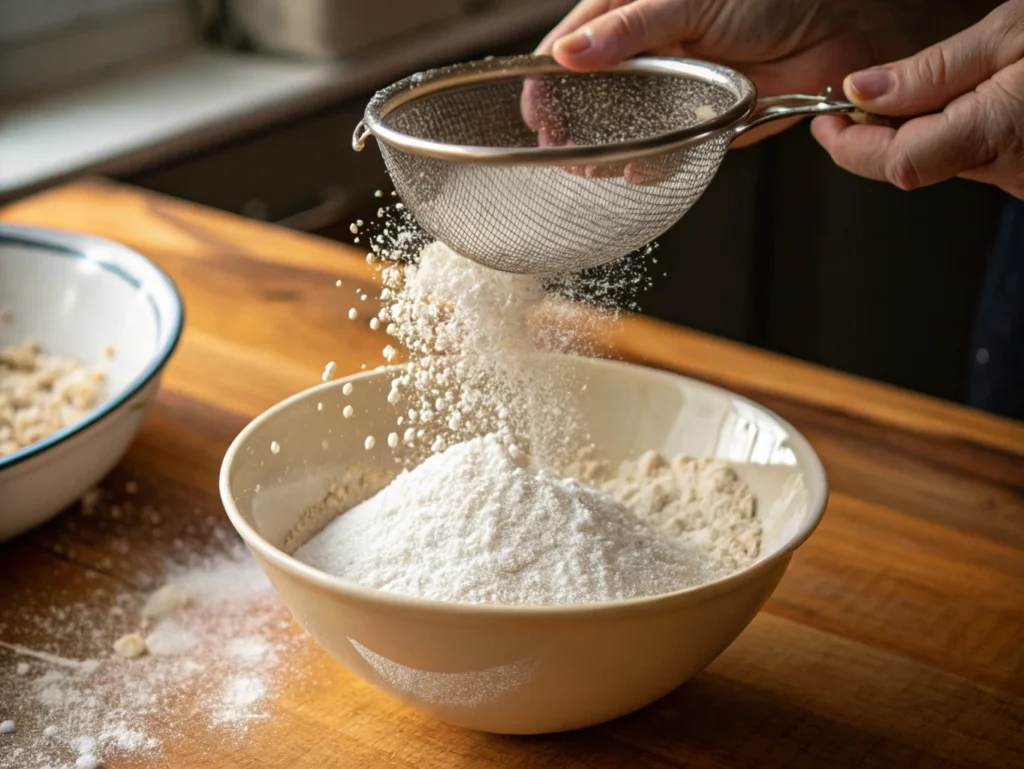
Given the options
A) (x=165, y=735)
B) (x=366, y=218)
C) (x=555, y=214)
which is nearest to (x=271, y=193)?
(x=366, y=218)

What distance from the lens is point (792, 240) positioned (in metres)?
2.40

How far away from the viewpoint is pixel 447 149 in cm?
71

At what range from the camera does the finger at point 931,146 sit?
2.71ft

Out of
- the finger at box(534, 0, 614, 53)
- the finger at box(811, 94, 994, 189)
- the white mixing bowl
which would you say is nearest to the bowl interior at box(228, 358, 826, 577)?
the white mixing bowl

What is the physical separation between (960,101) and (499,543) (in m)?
0.44

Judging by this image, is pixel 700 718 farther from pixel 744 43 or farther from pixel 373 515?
pixel 744 43

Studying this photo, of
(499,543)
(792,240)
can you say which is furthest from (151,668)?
(792,240)

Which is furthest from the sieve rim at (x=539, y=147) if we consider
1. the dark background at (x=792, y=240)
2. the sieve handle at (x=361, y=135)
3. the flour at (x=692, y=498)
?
the dark background at (x=792, y=240)

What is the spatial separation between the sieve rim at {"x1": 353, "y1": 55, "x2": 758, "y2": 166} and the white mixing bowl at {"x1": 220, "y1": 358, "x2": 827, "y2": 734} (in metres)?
0.19

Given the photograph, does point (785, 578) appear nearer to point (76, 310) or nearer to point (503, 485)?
point (503, 485)

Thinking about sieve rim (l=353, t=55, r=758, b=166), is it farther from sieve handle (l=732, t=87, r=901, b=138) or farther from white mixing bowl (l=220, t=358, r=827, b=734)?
white mixing bowl (l=220, t=358, r=827, b=734)

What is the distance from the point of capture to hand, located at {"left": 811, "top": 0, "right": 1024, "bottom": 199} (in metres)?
0.81

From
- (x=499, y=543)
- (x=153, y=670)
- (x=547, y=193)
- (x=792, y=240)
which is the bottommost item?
(x=792, y=240)

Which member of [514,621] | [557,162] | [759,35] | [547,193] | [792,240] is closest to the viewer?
[514,621]
